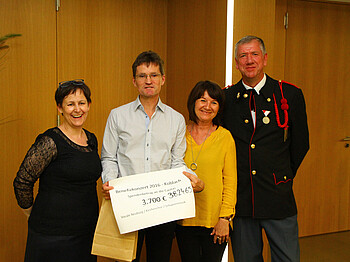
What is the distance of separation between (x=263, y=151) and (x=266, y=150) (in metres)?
0.02

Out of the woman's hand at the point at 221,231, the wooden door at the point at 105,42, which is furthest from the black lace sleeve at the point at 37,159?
the wooden door at the point at 105,42

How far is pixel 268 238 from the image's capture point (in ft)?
6.91

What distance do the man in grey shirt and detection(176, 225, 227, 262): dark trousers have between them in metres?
0.08

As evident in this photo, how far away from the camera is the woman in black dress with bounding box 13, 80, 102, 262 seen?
68.6 inches

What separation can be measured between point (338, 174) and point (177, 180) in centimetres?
286

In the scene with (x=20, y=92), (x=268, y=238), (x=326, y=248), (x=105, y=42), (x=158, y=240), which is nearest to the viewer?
(x=158, y=240)

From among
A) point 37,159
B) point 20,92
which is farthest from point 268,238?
point 20,92

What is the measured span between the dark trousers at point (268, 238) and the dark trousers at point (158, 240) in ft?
1.40

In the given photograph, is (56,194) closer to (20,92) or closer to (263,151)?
(263,151)

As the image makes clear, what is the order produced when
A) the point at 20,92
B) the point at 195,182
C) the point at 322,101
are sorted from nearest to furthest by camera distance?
the point at 195,182 < the point at 20,92 < the point at 322,101

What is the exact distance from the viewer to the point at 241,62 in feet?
6.79

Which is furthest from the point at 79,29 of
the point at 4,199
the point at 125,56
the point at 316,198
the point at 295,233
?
the point at 316,198

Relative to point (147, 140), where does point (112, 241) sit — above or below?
below

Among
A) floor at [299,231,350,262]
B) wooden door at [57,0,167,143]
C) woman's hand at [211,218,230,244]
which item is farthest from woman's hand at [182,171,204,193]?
floor at [299,231,350,262]
